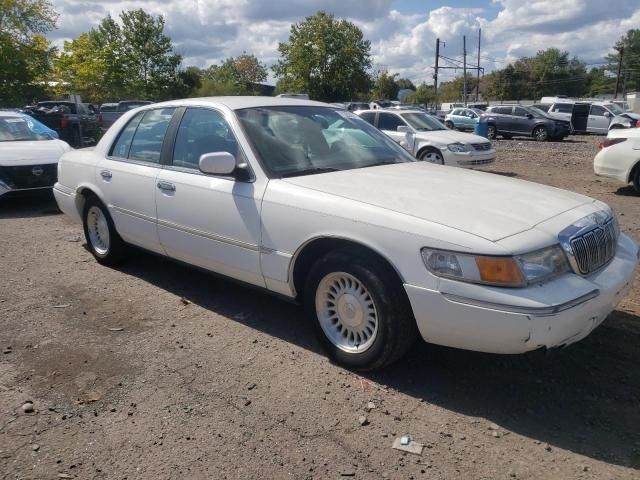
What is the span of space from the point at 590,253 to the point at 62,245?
577 cm

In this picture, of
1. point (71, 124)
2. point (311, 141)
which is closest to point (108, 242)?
point (311, 141)

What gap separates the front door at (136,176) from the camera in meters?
4.54

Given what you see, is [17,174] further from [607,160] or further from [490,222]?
[607,160]

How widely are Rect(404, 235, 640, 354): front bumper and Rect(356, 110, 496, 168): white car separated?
854cm

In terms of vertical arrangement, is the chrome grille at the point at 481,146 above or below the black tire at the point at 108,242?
below

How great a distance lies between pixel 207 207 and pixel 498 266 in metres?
2.12

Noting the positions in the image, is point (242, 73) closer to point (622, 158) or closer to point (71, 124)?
point (71, 124)

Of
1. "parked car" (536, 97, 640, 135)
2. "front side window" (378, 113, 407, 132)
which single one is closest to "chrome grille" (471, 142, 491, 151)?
"front side window" (378, 113, 407, 132)

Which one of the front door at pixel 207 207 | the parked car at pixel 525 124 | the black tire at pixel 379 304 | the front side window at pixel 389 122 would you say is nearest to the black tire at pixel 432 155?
the front side window at pixel 389 122

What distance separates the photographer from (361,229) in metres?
3.10

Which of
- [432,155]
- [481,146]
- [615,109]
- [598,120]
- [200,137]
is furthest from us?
[615,109]

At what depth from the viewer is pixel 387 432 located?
9.30ft

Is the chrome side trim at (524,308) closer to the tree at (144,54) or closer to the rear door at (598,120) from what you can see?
the rear door at (598,120)

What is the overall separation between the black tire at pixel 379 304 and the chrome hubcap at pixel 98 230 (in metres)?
2.91
